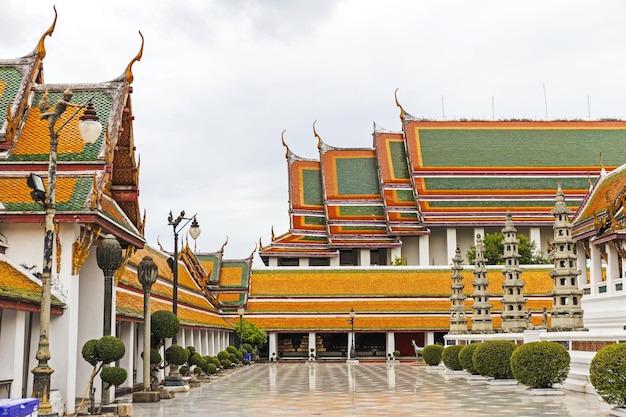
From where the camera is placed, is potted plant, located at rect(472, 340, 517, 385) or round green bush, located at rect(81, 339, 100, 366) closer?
round green bush, located at rect(81, 339, 100, 366)

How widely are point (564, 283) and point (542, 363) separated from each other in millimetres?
6582

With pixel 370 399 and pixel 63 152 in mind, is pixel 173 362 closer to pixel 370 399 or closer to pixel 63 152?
pixel 370 399

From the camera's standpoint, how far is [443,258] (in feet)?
196

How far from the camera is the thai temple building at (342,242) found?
14.9 m

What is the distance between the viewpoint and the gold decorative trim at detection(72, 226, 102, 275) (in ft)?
49.4

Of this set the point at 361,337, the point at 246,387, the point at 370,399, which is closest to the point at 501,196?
the point at 361,337

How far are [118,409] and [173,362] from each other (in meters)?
7.51

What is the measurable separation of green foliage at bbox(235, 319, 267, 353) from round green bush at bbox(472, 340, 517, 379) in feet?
84.1

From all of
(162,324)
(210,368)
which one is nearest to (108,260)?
(162,324)

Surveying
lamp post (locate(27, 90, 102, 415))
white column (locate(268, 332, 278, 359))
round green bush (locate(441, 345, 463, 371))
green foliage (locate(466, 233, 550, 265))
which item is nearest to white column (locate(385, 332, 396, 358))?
white column (locate(268, 332, 278, 359))

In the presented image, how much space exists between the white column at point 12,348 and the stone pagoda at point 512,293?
18055mm

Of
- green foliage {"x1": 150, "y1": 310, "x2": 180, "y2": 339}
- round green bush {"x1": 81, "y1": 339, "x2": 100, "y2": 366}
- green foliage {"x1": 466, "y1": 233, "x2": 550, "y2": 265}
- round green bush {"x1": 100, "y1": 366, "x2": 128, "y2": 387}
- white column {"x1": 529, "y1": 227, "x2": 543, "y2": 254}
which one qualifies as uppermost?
white column {"x1": 529, "y1": 227, "x2": 543, "y2": 254}

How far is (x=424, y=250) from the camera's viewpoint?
58.2 metres

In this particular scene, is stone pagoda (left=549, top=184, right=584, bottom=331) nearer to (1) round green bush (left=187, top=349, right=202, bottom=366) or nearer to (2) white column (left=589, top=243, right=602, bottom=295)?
(2) white column (left=589, top=243, right=602, bottom=295)
